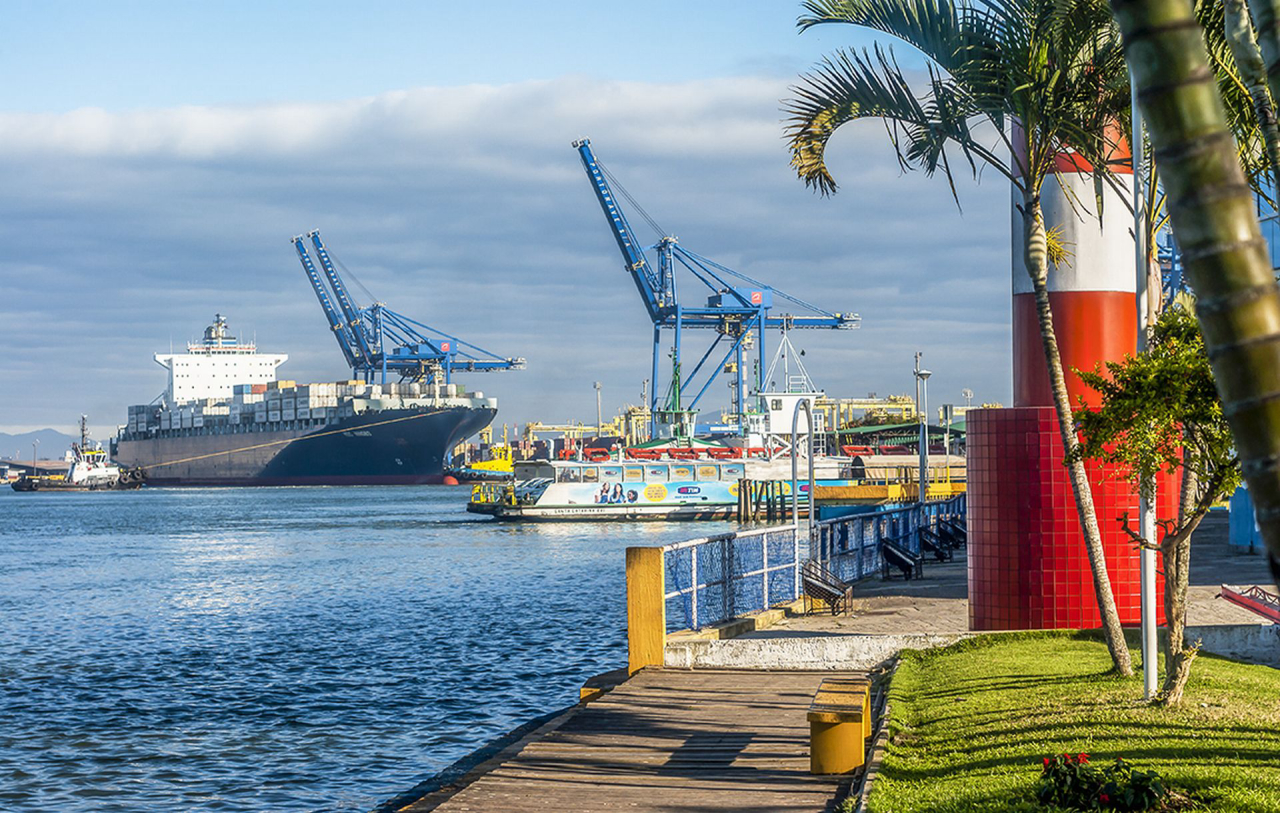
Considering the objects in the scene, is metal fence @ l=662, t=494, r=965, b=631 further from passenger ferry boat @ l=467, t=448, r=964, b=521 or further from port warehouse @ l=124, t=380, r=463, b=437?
port warehouse @ l=124, t=380, r=463, b=437

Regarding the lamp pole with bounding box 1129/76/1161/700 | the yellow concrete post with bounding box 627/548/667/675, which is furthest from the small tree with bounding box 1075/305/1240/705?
the yellow concrete post with bounding box 627/548/667/675

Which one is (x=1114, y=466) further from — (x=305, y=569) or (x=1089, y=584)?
(x=305, y=569)

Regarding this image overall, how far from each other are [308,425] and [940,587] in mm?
112926

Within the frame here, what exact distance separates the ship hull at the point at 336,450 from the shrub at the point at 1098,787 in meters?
115

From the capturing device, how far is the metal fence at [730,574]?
1311 centimetres

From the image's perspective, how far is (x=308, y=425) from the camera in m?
126

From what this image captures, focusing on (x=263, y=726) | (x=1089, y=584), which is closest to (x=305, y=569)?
(x=263, y=726)

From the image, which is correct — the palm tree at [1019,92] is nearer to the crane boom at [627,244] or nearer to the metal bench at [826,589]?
the metal bench at [826,589]

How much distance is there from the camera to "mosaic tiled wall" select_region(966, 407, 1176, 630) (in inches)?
506

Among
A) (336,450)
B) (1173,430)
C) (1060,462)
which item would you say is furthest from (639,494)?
(336,450)

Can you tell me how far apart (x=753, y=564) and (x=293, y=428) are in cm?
11800

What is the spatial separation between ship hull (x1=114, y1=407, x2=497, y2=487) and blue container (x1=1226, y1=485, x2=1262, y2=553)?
99252 millimetres

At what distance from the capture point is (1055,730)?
25.8 feet

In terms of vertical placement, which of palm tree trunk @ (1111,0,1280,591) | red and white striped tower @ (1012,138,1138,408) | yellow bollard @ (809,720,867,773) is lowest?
yellow bollard @ (809,720,867,773)
